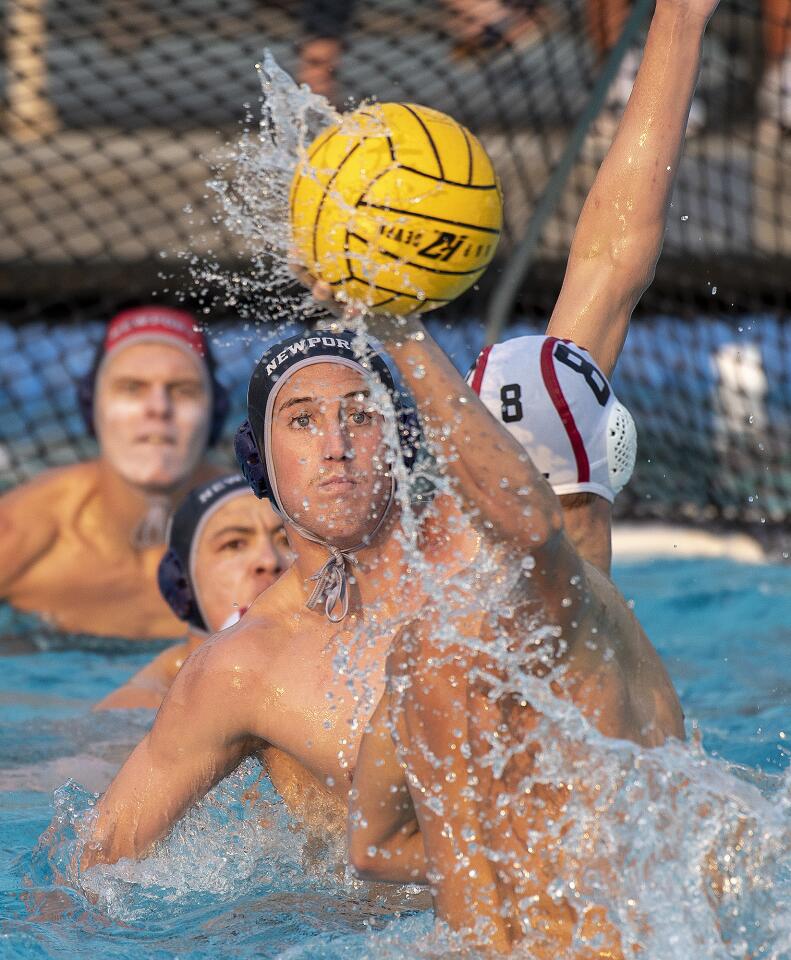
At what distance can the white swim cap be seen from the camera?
6.79 feet

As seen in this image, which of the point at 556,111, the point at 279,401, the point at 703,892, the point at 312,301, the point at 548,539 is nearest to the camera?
the point at 548,539

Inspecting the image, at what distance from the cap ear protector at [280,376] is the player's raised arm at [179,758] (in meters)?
0.36

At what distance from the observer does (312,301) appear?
74.7 inches

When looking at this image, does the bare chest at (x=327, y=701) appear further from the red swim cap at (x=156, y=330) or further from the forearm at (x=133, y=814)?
the red swim cap at (x=156, y=330)

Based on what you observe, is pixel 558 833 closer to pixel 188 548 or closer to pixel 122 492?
pixel 188 548

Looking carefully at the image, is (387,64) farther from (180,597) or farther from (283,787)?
(283,787)

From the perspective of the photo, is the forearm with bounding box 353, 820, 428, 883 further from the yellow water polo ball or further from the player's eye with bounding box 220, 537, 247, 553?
the player's eye with bounding box 220, 537, 247, 553

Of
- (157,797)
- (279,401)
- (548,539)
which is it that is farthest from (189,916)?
(548,539)

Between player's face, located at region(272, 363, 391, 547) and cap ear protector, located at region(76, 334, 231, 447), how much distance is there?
2.72 meters

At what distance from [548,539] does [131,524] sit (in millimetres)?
3739

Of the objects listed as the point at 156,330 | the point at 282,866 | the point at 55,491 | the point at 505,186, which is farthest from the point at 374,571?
the point at 505,186

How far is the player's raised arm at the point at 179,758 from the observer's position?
2498 millimetres

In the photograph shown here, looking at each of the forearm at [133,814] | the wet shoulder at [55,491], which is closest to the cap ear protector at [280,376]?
the forearm at [133,814]

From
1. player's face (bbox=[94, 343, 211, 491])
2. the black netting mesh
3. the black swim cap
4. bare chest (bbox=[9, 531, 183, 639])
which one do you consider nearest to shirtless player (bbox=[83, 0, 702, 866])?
the black swim cap
